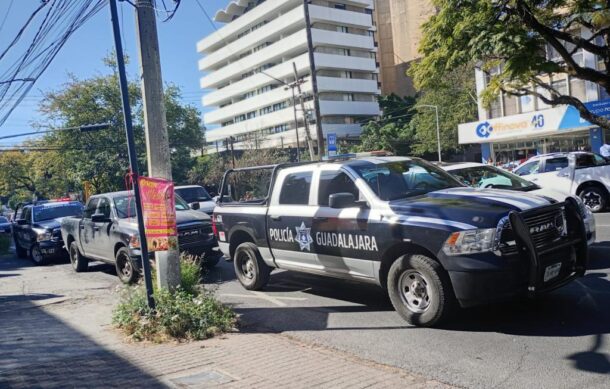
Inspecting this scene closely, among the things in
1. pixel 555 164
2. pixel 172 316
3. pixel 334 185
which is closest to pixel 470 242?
pixel 334 185

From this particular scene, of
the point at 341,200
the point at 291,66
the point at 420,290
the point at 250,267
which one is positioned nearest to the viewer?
the point at 420,290

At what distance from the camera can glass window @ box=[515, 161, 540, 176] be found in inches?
602

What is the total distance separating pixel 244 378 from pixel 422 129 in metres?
49.2

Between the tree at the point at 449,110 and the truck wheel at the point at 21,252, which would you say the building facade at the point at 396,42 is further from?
the truck wheel at the point at 21,252

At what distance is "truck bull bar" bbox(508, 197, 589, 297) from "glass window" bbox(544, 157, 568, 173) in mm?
9672

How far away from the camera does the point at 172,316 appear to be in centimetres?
613

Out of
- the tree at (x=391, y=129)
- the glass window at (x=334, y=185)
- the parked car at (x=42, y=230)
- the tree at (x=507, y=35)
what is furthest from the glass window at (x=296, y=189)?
the tree at (x=391, y=129)

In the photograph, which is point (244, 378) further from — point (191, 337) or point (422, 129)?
point (422, 129)

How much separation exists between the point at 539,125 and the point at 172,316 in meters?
31.3

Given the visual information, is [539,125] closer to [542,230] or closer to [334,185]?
[334,185]

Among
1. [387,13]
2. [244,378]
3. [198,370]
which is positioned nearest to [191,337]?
[198,370]

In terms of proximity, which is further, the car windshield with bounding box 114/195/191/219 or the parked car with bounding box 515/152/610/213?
the parked car with bounding box 515/152/610/213

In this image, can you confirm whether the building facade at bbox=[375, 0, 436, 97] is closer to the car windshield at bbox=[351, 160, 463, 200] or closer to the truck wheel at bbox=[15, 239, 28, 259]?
the truck wheel at bbox=[15, 239, 28, 259]

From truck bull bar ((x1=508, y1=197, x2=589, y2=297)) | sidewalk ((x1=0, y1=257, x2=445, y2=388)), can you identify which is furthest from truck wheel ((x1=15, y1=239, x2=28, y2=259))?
truck bull bar ((x1=508, y1=197, x2=589, y2=297))
